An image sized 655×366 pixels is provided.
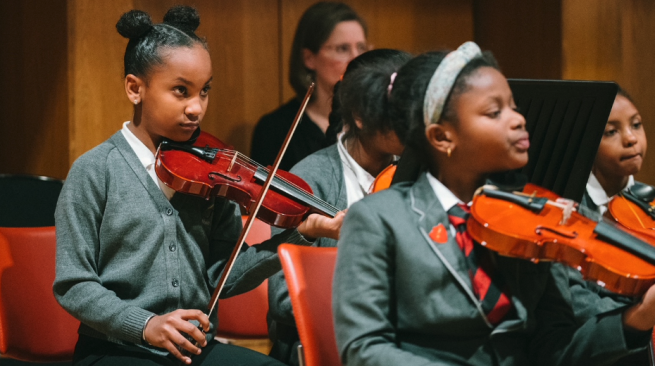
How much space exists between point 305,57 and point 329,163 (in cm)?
104

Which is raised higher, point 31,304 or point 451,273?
point 451,273

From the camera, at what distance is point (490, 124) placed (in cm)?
122

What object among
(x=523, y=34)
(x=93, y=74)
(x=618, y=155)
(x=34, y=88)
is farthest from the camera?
(x=523, y=34)

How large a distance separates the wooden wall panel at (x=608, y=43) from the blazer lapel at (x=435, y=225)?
6.99ft

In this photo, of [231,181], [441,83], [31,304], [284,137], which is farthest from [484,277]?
[284,137]

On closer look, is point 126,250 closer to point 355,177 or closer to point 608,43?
point 355,177

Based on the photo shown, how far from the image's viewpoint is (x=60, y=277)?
4.91 ft

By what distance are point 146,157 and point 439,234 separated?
2.38 feet

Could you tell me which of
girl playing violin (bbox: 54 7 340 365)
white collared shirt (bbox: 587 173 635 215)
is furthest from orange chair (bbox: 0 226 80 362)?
white collared shirt (bbox: 587 173 635 215)

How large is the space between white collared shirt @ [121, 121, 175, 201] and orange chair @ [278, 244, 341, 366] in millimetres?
349

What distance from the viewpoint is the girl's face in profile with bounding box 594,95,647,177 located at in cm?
199

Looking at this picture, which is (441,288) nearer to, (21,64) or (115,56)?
(115,56)

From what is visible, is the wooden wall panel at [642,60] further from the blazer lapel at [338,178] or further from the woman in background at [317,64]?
the blazer lapel at [338,178]

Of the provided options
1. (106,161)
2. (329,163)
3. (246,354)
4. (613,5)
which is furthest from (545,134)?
(613,5)
